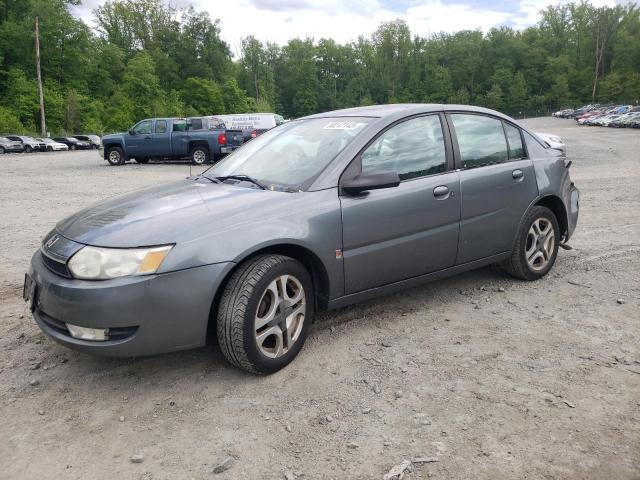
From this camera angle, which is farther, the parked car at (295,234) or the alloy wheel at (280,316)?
the alloy wheel at (280,316)

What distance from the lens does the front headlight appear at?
2.87 m

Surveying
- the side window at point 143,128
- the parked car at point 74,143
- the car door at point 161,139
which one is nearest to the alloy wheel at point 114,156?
the side window at point 143,128

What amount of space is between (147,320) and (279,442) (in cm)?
94

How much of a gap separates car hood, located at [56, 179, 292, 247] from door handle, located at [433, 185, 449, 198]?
116 cm

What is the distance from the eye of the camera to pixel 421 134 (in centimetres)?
410

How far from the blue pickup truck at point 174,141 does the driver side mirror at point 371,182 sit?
52.7 ft

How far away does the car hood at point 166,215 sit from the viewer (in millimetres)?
2994

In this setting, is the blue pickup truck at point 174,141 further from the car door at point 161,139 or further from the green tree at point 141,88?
the green tree at point 141,88

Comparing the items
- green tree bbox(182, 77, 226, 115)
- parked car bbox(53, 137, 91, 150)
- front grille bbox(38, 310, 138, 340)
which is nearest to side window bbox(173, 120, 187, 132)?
front grille bbox(38, 310, 138, 340)

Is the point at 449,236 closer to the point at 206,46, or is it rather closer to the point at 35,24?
the point at 35,24

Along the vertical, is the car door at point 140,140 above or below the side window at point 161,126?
below

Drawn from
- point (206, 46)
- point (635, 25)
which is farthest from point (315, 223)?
point (635, 25)

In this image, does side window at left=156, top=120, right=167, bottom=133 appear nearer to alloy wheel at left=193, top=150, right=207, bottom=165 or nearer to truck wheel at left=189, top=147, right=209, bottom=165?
truck wheel at left=189, top=147, right=209, bottom=165

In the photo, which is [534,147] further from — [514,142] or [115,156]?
[115,156]
